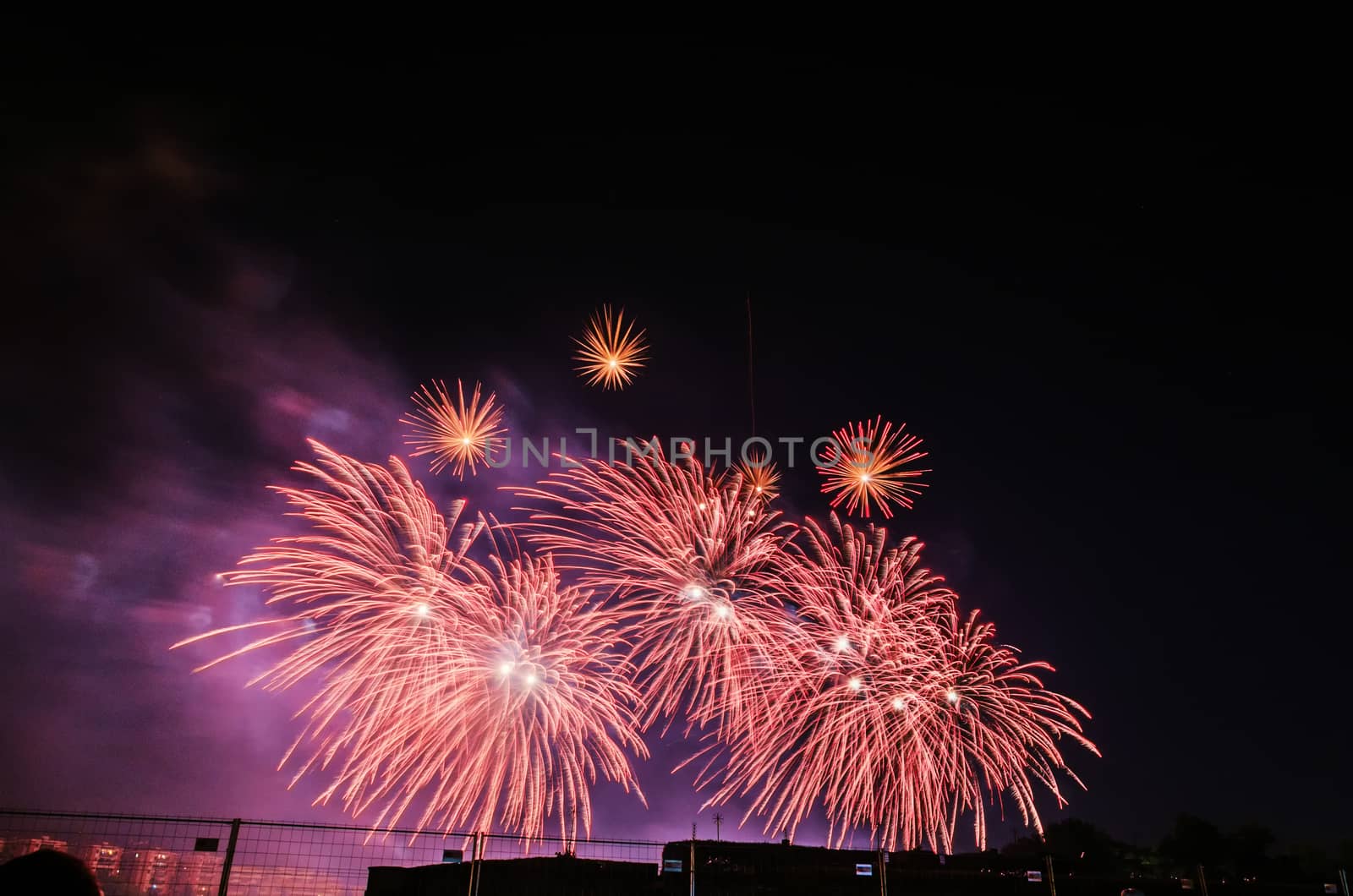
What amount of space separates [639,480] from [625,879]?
942 centimetres

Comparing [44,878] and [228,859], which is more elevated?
[44,878]

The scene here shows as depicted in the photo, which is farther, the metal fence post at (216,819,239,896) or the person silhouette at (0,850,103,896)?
the metal fence post at (216,819,239,896)

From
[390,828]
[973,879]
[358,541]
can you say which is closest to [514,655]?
[358,541]

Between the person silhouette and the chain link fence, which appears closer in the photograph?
the person silhouette

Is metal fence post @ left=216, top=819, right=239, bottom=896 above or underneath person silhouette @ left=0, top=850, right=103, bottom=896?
underneath

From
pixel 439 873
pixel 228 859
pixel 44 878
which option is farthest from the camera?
pixel 439 873

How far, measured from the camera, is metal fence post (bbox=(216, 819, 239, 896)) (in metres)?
10.7

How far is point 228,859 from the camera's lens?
10.7 metres

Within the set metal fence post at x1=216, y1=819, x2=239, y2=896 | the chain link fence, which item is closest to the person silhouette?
the chain link fence

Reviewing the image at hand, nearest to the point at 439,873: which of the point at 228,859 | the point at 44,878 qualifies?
the point at 228,859

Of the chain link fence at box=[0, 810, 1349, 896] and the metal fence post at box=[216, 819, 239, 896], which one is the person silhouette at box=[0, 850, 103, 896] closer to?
the chain link fence at box=[0, 810, 1349, 896]

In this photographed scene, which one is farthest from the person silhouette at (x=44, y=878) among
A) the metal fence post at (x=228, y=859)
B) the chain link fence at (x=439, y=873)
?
the metal fence post at (x=228, y=859)

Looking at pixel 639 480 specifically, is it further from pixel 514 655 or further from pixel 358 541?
pixel 358 541

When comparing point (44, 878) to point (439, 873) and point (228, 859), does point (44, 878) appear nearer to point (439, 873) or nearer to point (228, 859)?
point (228, 859)
